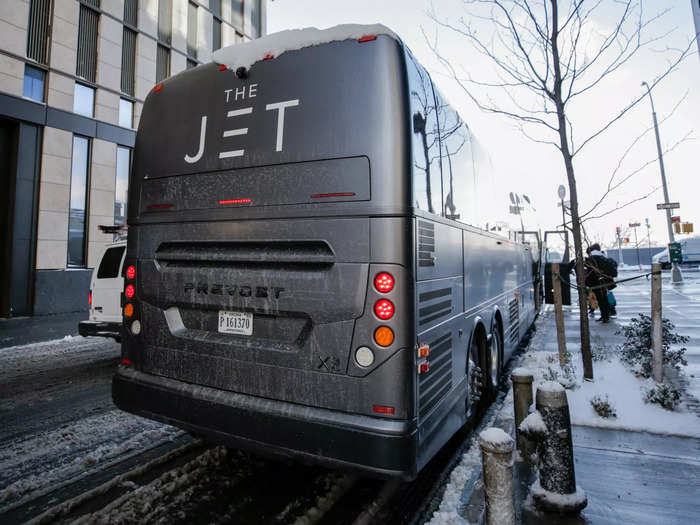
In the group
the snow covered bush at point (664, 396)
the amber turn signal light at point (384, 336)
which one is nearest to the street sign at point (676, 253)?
the snow covered bush at point (664, 396)

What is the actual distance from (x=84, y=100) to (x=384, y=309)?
59.8ft

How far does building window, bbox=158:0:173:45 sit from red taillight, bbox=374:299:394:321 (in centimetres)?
2164

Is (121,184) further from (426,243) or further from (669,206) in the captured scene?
(669,206)

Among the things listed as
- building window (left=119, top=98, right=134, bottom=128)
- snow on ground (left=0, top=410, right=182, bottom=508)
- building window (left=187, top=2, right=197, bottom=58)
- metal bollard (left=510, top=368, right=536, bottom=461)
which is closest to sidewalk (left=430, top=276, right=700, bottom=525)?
metal bollard (left=510, top=368, right=536, bottom=461)

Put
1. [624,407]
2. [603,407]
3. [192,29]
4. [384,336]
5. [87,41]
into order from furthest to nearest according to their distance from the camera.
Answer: [192,29] → [87,41] → [624,407] → [603,407] → [384,336]

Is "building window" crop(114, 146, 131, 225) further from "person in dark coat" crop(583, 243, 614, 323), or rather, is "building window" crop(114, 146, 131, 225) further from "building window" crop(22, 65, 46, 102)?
"person in dark coat" crop(583, 243, 614, 323)

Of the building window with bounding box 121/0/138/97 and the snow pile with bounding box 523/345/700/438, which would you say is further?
the building window with bounding box 121/0/138/97

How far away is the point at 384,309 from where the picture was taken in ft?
8.43

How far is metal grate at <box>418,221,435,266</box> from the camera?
2.80 metres

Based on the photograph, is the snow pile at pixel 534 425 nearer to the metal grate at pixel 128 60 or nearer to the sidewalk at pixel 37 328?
the sidewalk at pixel 37 328

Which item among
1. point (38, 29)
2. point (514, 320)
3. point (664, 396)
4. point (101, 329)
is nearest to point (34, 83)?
point (38, 29)

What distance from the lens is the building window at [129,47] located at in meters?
17.7

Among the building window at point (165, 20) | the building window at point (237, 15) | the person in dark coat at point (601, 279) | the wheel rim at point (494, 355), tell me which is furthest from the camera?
the building window at point (237, 15)

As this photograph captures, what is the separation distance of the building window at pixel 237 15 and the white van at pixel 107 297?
2042 cm
